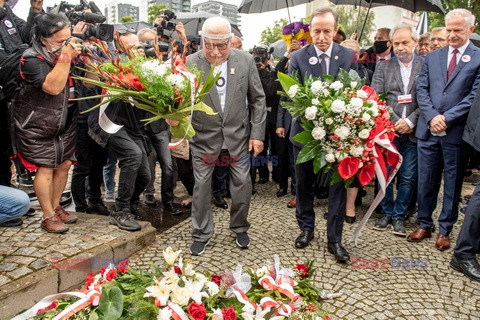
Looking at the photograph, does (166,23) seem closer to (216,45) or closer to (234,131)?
(216,45)

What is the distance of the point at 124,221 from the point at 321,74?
101 inches

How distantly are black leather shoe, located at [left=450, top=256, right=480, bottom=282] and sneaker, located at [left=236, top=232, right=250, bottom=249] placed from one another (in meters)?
2.03

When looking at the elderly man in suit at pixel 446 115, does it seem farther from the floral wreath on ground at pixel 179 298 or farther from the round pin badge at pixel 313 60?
the floral wreath on ground at pixel 179 298

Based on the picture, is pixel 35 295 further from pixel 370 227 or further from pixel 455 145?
pixel 455 145

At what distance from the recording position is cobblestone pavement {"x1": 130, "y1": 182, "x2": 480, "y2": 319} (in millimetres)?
3354

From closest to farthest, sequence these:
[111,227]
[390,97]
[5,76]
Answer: [5,76] → [111,227] → [390,97]

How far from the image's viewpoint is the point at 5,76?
4.18 metres

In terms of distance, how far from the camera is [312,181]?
450 centimetres

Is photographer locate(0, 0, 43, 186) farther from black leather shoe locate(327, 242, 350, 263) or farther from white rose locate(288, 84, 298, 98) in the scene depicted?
black leather shoe locate(327, 242, 350, 263)

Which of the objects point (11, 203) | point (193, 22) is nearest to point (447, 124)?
point (11, 203)

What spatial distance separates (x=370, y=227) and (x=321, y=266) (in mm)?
1508

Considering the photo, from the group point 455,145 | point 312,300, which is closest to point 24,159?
point 312,300

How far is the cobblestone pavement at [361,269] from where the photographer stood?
3354 millimetres

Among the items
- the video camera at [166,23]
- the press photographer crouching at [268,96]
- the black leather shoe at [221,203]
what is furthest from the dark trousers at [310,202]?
the video camera at [166,23]
